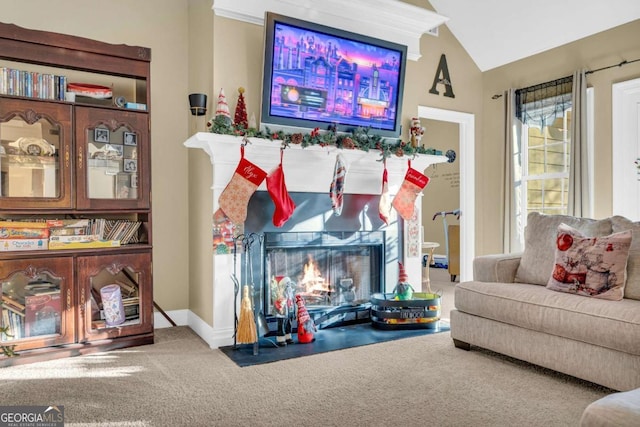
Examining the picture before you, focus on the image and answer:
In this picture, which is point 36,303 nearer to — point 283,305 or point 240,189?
point 240,189

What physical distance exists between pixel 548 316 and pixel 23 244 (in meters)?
3.21

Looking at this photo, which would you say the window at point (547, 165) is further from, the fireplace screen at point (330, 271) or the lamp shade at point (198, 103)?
the lamp shade at point (198, 103)

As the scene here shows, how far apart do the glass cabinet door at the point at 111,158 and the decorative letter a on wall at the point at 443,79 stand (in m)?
2.94

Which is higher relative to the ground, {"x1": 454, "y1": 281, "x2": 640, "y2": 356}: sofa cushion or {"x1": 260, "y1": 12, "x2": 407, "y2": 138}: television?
{"x1": 260, "y1": 12, "x2": 407, "y2": 138}: television

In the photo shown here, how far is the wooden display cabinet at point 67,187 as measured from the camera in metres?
2.87

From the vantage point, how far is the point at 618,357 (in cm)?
224

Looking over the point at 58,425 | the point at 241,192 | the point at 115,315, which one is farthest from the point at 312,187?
the point at 58,425

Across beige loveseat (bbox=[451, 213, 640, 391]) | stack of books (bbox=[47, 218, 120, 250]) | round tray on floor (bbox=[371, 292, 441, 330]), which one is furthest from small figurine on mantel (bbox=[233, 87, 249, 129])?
beige loveseat (bbox=[451, 213, 640, 391])

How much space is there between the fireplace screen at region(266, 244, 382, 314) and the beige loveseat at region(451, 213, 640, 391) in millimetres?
951

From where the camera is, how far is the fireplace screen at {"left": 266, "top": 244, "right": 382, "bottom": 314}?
3.57 m

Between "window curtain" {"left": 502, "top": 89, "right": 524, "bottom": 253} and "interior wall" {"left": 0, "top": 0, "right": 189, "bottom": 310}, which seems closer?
"interior wall" {"left": 0, "top": 0, "right": 189, "bottom": 310}

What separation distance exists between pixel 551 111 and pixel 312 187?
259 centimetres

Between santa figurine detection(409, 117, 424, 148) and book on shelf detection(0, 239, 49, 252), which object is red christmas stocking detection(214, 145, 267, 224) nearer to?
book on shelf detection(0, 239, 49, 252)

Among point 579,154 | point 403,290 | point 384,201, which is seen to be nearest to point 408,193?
point 384,201
